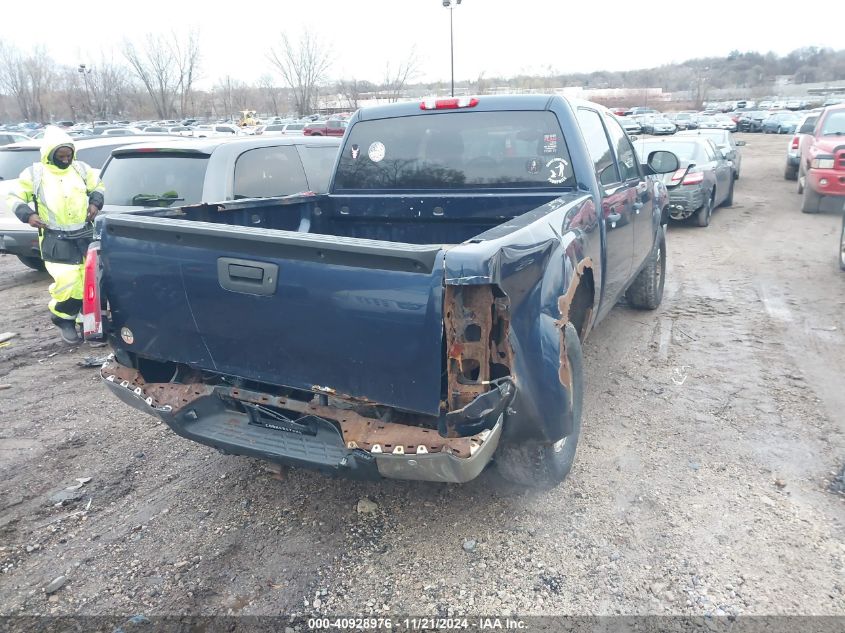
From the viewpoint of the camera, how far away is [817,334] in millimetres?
5664

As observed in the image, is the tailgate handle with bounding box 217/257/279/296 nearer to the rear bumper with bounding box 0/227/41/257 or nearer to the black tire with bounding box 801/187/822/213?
the rear bumper with bounding box 0/227/41/257

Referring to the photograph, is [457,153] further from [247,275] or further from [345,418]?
[345,418]

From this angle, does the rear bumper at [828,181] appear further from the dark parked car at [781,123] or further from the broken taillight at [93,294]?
the dark parked car at [781,123]

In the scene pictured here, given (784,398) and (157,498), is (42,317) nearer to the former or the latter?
(157,498)

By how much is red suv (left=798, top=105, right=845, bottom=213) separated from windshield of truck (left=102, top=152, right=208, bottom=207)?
986cm

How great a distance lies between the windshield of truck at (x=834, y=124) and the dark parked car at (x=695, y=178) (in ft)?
5.61

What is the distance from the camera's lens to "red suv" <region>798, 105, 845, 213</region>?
1029cm

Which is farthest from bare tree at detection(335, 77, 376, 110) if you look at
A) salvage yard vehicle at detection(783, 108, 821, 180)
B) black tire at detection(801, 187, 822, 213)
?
black tire at detection(801, 187, 822, 213)

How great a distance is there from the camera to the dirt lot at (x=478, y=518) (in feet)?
8.90

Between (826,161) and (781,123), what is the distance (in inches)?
1455

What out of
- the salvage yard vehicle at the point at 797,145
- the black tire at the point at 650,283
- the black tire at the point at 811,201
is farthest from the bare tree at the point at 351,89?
the black tire at the point at 650,283

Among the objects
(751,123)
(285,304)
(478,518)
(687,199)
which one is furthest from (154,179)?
(751,123)

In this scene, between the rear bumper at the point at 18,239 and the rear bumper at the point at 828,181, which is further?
the rear bumper at the point at 828,181

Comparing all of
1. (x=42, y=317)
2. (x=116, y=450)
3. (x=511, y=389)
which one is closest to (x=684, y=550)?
(x=511, y=389)
